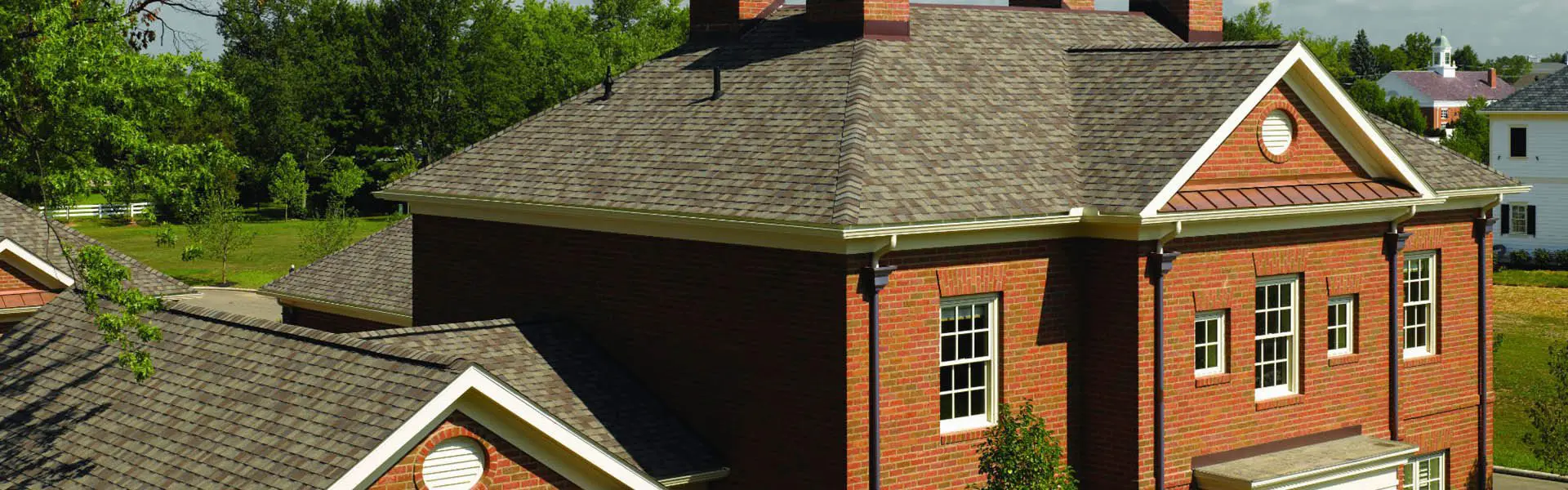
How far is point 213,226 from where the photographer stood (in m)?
64.6

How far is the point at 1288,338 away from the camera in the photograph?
75.6ft

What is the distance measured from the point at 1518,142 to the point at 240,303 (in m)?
49.5

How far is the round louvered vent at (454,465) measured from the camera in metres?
17.7

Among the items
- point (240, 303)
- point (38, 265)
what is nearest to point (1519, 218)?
point (240, 303)

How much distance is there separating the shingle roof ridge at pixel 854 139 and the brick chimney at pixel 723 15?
315 cm

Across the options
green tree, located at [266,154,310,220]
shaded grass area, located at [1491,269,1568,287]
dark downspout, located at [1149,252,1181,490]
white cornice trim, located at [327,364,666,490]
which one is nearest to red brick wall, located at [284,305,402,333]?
white cornice trim, located at [327,364,666,490]

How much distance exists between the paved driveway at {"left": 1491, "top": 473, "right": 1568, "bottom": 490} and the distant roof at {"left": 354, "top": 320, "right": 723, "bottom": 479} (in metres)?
15.7

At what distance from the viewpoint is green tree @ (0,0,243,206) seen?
23.0 metres

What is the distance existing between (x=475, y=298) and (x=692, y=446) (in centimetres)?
554

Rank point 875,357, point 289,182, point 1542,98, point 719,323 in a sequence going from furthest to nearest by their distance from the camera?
point 289,182
point 1542,98
point 719,323
point 875,357

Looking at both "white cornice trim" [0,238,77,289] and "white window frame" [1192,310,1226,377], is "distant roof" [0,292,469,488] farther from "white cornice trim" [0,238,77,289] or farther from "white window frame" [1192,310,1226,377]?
"white window frame" [1192,310,1226,377]

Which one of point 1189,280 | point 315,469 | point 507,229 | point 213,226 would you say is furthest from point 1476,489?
point 213,226

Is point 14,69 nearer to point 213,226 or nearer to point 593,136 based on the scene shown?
point 593,136

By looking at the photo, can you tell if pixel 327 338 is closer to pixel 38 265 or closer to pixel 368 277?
pixel 368 277
